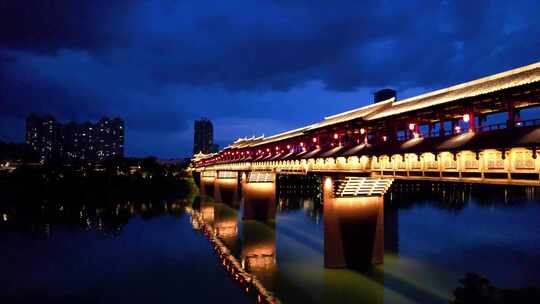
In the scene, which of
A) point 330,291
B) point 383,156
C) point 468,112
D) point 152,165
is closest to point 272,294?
point 330,291

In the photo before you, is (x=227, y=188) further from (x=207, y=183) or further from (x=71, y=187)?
(x=71, y=187)

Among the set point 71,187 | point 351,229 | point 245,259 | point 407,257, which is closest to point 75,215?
point 71,187

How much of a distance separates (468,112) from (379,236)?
10.9 meters

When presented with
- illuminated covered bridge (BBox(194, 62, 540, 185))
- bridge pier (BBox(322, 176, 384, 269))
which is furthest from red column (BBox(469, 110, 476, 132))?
bridge pier (BBox(322, 176, 384, 269))

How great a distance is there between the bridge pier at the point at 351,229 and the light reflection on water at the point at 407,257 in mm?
642

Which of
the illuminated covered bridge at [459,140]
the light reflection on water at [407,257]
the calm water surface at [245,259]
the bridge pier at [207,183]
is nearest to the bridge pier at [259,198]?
A: the light reflection on water at [407,257]

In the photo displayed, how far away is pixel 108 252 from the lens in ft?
106

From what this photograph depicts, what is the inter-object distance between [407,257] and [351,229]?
644cm

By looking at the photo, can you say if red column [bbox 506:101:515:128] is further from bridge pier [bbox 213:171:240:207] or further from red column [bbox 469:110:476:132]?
bridge pier [bbox 213:171:240:207]

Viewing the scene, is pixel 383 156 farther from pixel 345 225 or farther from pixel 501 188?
pixel 501 188

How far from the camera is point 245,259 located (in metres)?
28.9

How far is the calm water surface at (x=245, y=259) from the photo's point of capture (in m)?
21.0

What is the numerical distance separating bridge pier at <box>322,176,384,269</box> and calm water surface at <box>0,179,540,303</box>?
86 cm

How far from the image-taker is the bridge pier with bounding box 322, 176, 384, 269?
951 inches
